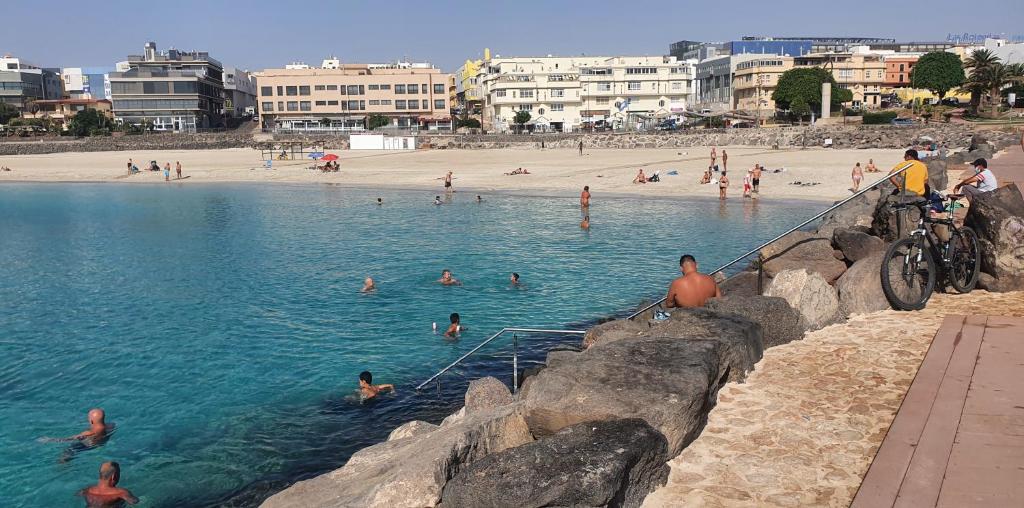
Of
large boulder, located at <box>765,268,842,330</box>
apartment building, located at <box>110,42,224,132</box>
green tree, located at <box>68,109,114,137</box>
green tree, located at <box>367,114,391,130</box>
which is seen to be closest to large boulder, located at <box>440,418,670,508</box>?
large boulder, located at <box>765,268,842,330</box>

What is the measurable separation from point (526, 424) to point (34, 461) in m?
8.28

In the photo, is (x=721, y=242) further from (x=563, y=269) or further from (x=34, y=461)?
(x=34, y=461)

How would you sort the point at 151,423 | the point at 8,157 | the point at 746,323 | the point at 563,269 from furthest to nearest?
the point at 8,157 < the point at 563,269 < the point at 151,423 < the point at 746,323

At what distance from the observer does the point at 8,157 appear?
80.6m

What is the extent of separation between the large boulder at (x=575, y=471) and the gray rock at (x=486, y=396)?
334 cm

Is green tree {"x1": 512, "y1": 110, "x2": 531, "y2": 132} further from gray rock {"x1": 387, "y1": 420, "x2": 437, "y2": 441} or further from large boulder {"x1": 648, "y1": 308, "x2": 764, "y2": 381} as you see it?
large boulder {"x1": 648, "y1": 308, "x2": 764, "y2": 381}

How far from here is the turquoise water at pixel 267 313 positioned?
11.0 m

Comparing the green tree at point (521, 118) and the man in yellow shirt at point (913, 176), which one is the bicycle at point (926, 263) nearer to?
the man in yellow shirt at point (913, 176)

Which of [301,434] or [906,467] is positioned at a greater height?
[906,467]

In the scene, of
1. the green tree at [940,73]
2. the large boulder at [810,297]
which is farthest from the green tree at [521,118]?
the large boulder at [810,297]

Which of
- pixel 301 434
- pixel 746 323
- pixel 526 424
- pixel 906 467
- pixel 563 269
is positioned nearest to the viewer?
pixel 906 467

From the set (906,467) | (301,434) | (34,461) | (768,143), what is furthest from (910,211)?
(768,143)

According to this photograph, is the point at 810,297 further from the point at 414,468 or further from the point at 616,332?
the point at 414,468

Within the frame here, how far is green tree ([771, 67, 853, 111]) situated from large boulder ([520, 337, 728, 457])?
309ft
